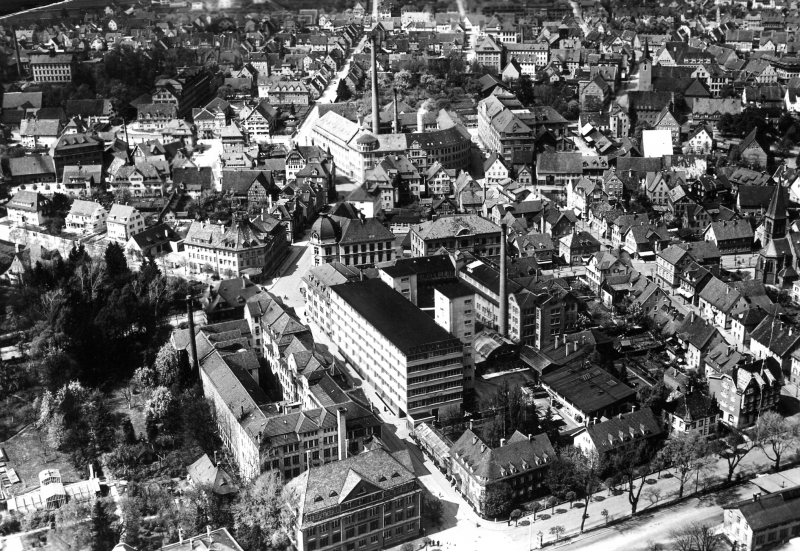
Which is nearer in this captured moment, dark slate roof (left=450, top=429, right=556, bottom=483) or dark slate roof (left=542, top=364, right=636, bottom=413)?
dark slate roof (left=450, top=429, right=556, bottom=483)

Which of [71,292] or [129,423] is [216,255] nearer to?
[71,292]

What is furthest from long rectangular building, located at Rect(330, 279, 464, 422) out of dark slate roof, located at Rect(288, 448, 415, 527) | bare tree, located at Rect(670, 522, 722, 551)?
bare tree, located at Rect(670, 522, 722, 551)

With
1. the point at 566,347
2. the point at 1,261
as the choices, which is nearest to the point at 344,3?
the point at 1,261

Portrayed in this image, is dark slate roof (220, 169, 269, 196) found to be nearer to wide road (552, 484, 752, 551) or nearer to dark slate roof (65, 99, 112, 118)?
dark slate roof (65, 99, 112, 118)

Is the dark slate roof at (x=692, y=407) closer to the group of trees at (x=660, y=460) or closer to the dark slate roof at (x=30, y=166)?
the group of trees at (x=660, y=460)

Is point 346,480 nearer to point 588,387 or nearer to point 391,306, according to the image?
point 391,306

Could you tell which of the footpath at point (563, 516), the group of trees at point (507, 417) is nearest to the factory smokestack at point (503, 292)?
the group of trees at point (507, 417)
